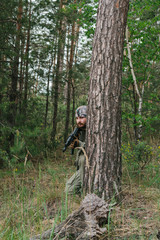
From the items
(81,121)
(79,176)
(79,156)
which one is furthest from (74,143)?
(79,176)

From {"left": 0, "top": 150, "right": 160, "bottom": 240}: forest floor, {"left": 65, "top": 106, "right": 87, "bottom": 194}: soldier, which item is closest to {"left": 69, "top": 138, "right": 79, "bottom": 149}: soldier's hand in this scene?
{"left": 65, "top": 106, "right": 87, "bottom": 194}: soldier

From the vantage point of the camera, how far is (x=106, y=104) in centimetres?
268

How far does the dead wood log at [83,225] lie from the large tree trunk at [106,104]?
632 millimetres

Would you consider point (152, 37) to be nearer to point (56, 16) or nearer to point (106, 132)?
point (106, 132)

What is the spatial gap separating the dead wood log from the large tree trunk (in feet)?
2.07

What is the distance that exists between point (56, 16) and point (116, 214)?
877 cm

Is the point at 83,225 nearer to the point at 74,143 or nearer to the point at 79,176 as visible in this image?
the point at 79,176

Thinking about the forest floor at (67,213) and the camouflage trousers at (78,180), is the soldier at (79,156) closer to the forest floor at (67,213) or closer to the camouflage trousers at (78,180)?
the camouflage trousers at (78,180)

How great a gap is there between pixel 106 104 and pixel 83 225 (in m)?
1.46

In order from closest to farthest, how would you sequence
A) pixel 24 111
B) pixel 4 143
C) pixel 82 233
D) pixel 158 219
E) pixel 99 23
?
pixel 82 233 < pixel 158 219 < pixel 99 23 < pixel 4 143 < pixel 24 111

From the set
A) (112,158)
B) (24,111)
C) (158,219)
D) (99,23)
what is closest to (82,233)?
(158,219)

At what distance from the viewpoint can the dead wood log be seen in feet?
5.66

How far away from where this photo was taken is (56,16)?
8914 millimetres

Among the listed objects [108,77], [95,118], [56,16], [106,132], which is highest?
[56,16]
